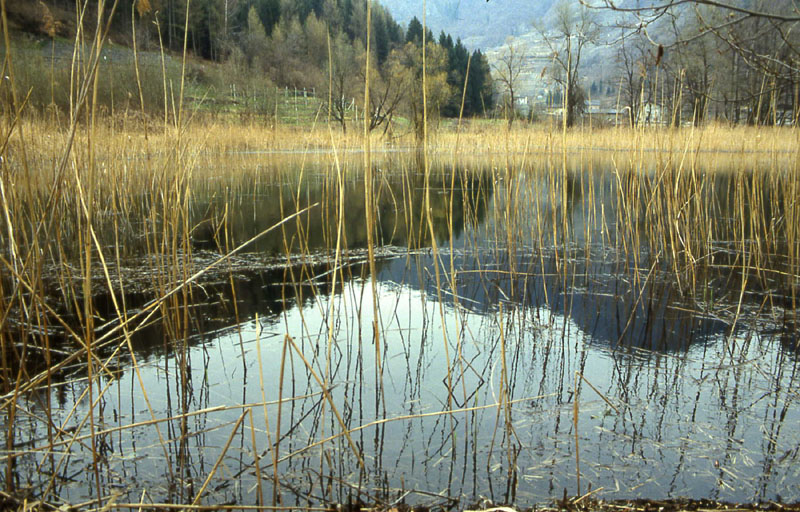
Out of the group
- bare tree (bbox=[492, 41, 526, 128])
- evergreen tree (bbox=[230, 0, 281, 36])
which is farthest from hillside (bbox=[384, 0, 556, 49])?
evergreen tree (bbox=[230, 0, 281, 36])

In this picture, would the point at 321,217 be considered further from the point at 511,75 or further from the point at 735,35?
the point at 735,35

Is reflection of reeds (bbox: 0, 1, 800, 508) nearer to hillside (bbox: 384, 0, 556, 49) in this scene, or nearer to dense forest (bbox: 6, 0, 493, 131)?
hillside (bbox: 384, 0, 556, 49)

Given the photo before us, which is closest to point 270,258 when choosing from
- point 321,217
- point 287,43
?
point 321,217

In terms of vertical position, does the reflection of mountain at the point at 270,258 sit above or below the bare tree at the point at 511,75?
below

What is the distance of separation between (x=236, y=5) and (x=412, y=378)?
101ft

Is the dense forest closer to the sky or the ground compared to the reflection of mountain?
closer to the sky

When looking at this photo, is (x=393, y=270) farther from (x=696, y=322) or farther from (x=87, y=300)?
(x=87, y=300)

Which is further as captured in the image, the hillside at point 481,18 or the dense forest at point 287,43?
the dense forest at point 287,43

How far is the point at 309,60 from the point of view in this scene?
2467 cm

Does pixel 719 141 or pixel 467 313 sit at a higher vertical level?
pixel 719 141

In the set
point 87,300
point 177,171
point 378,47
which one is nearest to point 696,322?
point 177,171

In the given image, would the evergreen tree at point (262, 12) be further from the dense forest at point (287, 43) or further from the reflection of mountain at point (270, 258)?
the reflection of mountain at point (270, 258)

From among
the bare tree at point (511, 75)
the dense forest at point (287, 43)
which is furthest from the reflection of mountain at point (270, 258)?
the dense forest at point (287, 43)

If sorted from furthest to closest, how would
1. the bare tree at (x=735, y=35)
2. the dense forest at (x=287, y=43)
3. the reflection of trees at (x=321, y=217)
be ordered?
the dense forest at (x=287, y=43) → the reflection of trees at (x=321, y=217) → the bare tree at (x=735, y=35)
